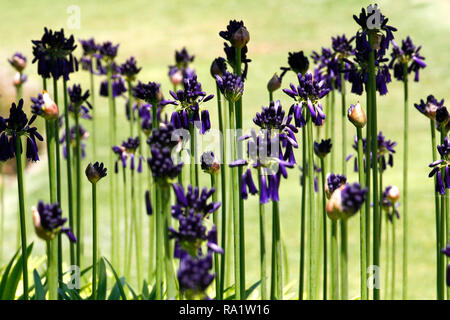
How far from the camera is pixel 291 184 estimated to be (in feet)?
21.2

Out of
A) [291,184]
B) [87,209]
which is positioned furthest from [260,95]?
[87,209]

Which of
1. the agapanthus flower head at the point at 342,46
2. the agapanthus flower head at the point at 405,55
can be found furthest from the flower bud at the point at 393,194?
the agapanthus flower head at the point at 342,46

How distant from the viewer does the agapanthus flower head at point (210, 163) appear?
6.11 ft

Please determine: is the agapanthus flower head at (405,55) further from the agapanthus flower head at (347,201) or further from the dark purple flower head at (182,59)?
the agapanthus flower head at (347,201)

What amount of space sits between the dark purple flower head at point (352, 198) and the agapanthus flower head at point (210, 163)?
0.71 metres

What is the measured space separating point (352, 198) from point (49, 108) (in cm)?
102

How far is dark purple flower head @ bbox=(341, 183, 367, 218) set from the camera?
1.14m

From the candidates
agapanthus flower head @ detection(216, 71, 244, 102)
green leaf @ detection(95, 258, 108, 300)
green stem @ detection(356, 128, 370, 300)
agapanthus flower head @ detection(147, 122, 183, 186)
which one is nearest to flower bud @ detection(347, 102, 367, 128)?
green stem @ detection(356, 128, 370, 300)

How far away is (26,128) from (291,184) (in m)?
4.92

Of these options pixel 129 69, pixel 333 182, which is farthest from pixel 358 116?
pixel 129 69

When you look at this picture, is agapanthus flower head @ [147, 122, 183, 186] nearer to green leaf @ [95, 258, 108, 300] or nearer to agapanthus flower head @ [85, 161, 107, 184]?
agapanthus flower head @ [85, 161, 107, 184]

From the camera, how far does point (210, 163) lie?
1.86 metres

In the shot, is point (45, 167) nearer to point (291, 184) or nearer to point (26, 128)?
point (291, 184)

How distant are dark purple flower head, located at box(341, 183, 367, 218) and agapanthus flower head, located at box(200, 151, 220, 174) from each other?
0.71m
